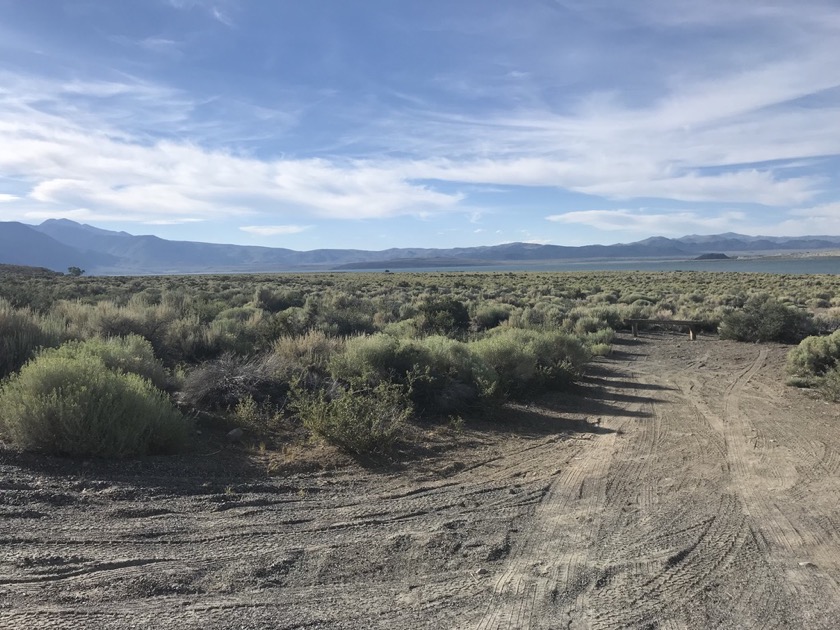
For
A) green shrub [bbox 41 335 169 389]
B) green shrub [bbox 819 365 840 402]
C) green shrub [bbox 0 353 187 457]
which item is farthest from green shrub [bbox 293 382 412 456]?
green shrub [bbox 819 365 840 402]

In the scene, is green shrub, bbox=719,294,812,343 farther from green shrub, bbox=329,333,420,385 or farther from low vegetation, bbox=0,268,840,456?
green shrub, bbox=329,333,420,385

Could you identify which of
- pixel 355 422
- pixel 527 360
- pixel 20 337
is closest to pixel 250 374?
pixel 355 422

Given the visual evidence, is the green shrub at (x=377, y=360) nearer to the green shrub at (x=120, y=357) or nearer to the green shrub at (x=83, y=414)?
the green shrub at (x=120, y=357)

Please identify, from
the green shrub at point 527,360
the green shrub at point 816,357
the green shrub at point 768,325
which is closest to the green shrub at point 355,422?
the green shrub at point 527,360

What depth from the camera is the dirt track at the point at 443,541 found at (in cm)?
384

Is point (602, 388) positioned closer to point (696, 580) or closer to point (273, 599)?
point (696, 580)

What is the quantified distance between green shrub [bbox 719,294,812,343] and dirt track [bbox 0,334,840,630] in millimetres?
13493

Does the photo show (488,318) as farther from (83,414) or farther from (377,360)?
(83,414)

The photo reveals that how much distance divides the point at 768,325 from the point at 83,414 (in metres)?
20.2

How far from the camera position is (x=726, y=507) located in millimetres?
5840

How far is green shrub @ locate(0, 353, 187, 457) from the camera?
618 centimetres

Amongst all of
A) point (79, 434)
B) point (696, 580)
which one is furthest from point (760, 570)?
point (79, 434)

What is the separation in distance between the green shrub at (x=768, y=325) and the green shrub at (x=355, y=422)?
1631 cm

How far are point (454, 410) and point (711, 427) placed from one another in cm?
384
